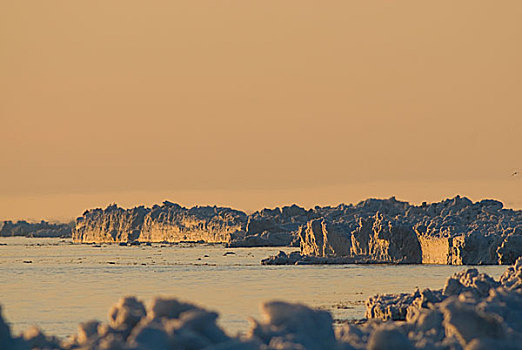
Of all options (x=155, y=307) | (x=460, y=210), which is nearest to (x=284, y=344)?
(x=155, y=307)

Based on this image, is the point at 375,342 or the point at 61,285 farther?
the point at 61,285

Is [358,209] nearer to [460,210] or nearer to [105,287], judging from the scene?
[460,210]

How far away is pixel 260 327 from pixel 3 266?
218 feet

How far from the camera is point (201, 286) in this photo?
5200 centimetres

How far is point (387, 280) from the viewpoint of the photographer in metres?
55.3

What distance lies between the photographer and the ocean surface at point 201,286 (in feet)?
119

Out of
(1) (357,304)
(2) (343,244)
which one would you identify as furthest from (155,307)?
(2) (343,244)

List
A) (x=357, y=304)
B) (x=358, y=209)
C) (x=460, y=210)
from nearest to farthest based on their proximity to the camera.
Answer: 1. (x=357, y=304)
2. (x=460, y=210)
3. (x=358, y=209)

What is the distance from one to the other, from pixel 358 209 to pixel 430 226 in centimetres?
4407

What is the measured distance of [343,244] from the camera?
74.2 meters

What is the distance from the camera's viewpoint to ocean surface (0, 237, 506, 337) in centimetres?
3619

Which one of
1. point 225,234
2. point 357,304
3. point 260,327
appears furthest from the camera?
point 225,234

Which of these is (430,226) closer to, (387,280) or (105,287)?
(387,280)

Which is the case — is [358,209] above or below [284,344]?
above
